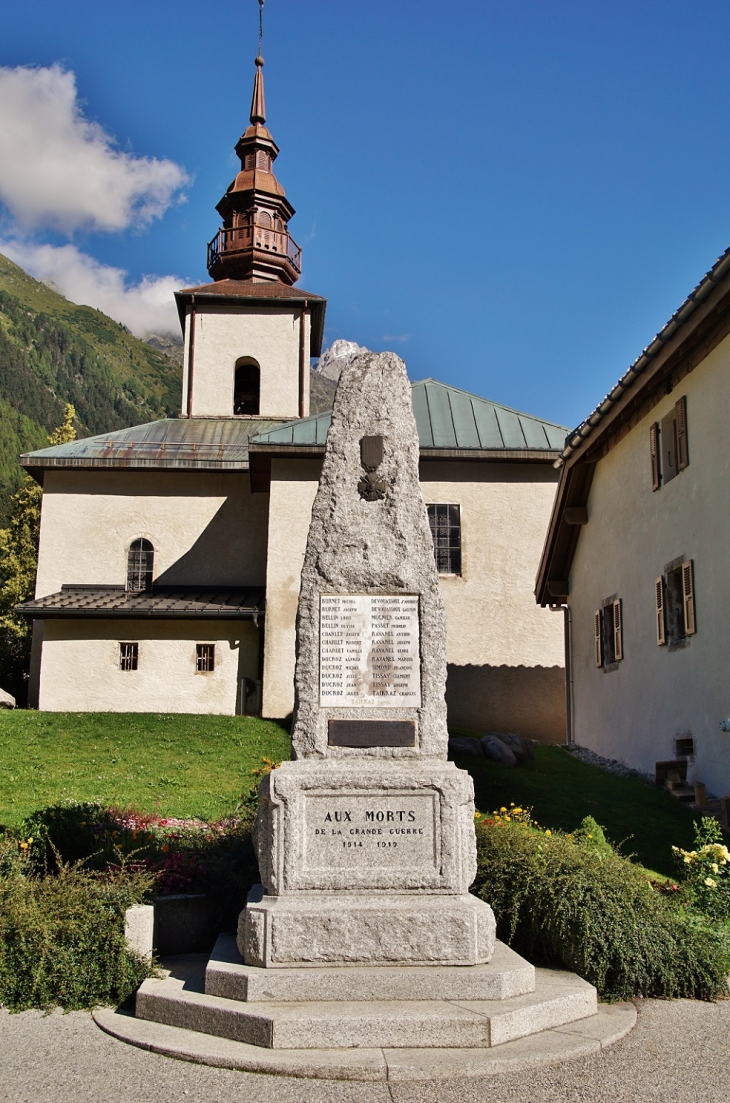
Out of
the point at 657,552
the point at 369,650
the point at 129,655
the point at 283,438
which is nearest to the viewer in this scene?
the point at 369,650

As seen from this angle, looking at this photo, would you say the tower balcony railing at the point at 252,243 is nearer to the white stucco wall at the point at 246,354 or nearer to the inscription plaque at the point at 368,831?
the white stucco wall at the point at 246,354

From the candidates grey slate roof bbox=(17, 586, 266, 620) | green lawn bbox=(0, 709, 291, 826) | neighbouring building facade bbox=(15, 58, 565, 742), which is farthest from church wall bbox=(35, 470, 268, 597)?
green lawn bbox=(0, 709, 291, 826)

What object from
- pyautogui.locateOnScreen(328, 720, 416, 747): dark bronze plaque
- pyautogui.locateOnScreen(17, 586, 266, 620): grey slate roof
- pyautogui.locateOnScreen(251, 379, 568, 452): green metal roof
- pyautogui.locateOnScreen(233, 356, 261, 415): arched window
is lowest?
pyautogui.locateOnScreen(328, 720, 416, 747): dark bronze plaque

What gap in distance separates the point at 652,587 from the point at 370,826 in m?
11.2

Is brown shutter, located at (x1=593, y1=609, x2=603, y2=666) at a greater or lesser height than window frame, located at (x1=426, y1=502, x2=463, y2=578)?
lesser

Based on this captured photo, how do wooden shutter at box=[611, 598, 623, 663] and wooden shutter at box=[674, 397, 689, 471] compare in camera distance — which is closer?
wooden shutter at box=[674, 397, 689, 471]

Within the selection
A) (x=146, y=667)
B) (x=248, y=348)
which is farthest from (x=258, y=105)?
(x=146, y=667)

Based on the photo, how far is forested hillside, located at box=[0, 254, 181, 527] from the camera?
110m

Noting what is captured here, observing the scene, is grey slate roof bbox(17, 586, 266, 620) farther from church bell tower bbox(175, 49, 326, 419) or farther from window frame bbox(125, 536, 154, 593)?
church bell tower bbox(175, 49, 326, 419)

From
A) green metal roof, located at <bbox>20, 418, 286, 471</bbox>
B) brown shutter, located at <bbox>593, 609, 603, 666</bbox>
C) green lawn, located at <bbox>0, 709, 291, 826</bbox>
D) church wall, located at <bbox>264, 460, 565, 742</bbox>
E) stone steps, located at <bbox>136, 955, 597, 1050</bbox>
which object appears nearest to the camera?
stone steps, located at <bbox>136, 955, 597, 1050</bbox>

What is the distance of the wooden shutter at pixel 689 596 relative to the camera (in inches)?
579

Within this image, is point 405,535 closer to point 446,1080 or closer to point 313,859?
point 313,859

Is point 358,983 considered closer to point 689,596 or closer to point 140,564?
point 689,596

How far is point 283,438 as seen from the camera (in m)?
23.2
